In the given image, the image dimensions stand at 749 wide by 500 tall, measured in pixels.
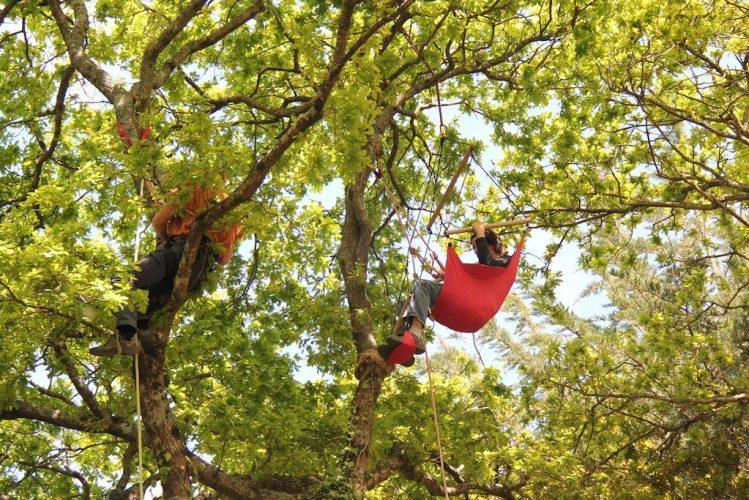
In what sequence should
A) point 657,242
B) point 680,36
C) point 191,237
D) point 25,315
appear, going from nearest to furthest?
point 25,315 → point 191,237 → point 680,36 → point 657,242

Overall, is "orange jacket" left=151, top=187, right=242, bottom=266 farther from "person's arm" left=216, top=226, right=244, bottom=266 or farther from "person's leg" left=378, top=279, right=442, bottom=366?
"person's leg" left=378, top=279, right=442, bottom=366

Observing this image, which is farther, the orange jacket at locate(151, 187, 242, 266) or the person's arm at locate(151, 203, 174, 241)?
the person's arm at locate(151, 203, 174, 241)

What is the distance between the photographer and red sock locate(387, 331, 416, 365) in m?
5.75

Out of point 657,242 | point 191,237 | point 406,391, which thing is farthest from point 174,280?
point 657,242

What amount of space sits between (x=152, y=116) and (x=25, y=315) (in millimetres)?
1441

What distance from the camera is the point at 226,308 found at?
7.82m

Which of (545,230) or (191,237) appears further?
(545,230)

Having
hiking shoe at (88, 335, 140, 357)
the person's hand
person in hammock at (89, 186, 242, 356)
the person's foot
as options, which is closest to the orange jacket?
person in hammock at (89, 186, 242, 356)

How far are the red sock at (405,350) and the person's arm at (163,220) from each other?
1.82 m

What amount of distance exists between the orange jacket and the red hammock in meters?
1.74

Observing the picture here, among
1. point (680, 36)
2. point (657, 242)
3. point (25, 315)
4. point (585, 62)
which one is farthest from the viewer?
point (657, 242)

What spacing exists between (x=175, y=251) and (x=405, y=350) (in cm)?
181

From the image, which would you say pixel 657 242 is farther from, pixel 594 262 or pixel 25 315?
pixel 25 315

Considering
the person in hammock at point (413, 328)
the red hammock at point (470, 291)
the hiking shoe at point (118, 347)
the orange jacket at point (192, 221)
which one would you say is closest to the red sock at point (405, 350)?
the person in hammock at point (413, 328)
